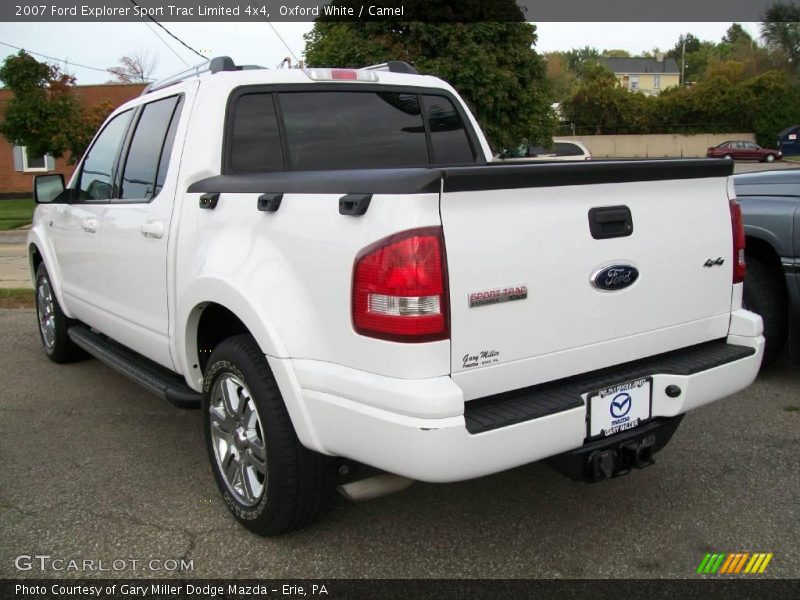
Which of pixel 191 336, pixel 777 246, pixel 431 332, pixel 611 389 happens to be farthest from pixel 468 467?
pixel 777 246

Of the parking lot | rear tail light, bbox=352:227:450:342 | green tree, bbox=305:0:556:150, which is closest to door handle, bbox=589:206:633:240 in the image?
rear tail light, bbox=352:227:450:342

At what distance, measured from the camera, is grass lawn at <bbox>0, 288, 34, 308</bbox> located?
8383 millimetres

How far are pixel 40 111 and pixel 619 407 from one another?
907 inches

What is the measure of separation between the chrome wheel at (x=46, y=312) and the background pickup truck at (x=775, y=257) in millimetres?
5023

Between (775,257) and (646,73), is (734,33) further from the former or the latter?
(775,257)

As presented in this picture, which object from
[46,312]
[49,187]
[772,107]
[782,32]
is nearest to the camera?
[49,187]

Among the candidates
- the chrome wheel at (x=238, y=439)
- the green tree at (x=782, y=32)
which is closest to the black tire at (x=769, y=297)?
the chrome wheel at (x=238, y=439)

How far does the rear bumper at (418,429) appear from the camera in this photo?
2266 mm

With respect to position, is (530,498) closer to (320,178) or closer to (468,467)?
(468,467)

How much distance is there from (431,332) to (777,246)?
344cm

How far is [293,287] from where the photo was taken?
2.61 meters

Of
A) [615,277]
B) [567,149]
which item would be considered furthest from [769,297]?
[567,149]

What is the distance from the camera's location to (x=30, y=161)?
28.3 metres

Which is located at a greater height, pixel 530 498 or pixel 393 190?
pixel 393 190
